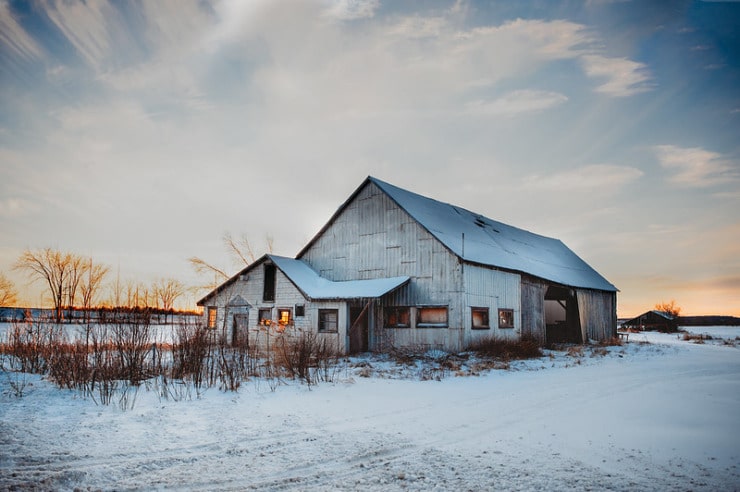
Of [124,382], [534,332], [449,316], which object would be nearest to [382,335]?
[449,316]

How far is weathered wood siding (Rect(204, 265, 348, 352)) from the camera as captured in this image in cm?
2231

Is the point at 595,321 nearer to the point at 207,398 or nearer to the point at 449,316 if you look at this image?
the point at 449,316

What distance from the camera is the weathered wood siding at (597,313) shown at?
30.8 meters

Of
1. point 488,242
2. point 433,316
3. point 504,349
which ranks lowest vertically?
point 504,349

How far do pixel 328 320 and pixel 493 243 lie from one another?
11010 mm

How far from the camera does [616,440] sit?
22.6 feet

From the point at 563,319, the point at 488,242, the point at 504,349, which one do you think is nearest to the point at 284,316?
the point at 504,349

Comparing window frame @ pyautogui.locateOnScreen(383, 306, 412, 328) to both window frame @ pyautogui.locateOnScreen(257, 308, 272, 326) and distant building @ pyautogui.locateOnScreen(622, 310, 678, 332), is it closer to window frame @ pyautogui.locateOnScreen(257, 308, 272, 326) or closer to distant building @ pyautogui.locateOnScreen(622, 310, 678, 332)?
window frame @ pyautogui.locateOnScreen(257, 308, 272, 326)

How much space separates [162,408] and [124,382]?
2.74 meters

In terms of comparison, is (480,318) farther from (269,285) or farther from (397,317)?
(269,285)

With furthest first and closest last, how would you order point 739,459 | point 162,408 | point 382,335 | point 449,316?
point 382,335 < point 449,316 < point 162,408 < point 739,459

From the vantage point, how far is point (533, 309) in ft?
86.6

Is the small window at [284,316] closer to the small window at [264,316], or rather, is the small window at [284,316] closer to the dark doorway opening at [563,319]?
the small window at [264,316]

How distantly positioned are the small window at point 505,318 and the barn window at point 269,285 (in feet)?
38.4
